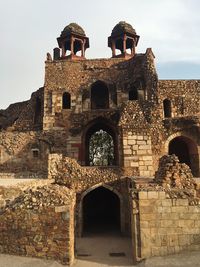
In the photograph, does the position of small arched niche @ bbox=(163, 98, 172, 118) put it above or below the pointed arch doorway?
above

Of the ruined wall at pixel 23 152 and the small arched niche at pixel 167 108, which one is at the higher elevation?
the small arched niche at pixel 167 108

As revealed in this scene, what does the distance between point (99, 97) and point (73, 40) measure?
4.77m

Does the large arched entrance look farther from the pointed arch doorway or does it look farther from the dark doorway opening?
the pointed arch doorway

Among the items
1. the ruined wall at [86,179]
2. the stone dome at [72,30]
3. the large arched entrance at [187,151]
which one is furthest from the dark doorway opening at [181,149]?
the stone dome at [72,30]

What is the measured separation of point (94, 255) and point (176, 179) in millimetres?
3596

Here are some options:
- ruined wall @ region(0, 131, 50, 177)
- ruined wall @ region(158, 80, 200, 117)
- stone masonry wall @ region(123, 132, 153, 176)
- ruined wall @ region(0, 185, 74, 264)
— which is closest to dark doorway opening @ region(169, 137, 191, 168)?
ruined wall @ region(158, 80, 200, 117)

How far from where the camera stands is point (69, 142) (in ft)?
56.1

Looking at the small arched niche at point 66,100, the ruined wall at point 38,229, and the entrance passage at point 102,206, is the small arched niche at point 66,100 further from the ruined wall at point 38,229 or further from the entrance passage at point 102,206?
the ruined wall at point 38,229

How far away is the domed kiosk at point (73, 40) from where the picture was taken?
20.8 meters

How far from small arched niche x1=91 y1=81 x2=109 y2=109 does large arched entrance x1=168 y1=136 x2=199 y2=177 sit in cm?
507

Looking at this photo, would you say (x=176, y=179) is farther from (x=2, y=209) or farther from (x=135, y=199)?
(x=2, y=209)

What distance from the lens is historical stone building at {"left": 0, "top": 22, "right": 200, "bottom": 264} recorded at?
729 cm

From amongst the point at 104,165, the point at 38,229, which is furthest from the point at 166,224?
the point at 104,165

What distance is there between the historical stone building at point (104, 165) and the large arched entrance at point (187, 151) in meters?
0.08
